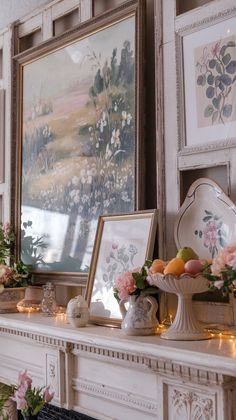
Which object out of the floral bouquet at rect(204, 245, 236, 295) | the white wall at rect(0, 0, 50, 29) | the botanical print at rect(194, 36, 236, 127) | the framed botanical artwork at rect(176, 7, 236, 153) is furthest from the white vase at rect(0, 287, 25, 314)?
the white wall at rect(0, 0, 50, 29)

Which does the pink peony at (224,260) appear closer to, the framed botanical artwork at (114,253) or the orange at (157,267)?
the orange at (157,267)

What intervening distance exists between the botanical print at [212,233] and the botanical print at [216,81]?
354mm

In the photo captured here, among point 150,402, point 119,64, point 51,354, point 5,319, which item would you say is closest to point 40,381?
point 51,354

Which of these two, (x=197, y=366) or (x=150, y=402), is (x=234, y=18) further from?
(x=150, y=402)

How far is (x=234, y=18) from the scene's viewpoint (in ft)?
7.02

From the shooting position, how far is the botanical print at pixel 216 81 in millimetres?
2133

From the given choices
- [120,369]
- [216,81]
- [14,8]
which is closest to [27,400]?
[120,369]

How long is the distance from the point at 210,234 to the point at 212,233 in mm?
11

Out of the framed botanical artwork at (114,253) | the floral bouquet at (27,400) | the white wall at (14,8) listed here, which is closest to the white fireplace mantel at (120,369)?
the framed botanical artwork at (114,253)

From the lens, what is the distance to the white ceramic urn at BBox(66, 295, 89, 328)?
2383mm

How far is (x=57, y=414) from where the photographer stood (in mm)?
2711

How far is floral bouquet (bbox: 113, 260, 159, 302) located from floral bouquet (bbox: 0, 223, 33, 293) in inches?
36.0

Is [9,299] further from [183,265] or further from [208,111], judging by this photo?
[208,111]

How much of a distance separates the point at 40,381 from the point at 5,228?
35.1 inches
